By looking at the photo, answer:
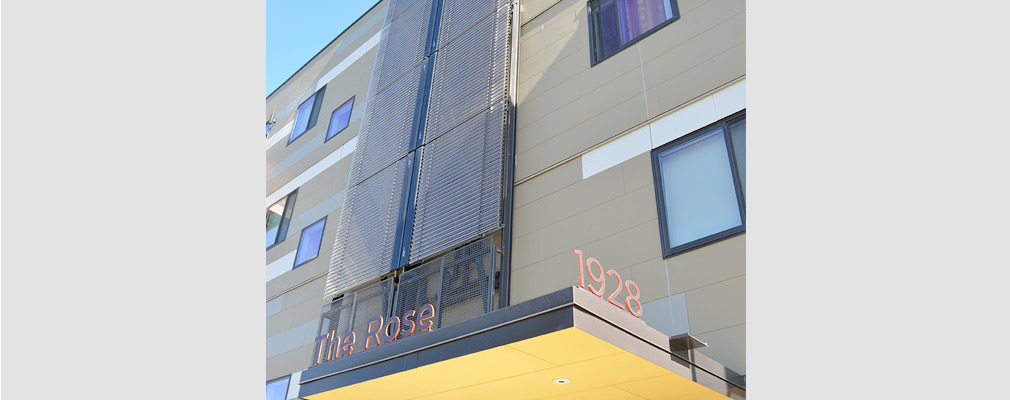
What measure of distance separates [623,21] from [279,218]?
10.9 metres

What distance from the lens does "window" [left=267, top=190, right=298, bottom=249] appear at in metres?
17.0

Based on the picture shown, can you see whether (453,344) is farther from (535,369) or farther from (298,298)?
(298,298)

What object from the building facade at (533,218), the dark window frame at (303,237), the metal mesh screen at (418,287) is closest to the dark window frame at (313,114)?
the building facade at (533,218)

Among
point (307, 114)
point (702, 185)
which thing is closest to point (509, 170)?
point (702, 185)

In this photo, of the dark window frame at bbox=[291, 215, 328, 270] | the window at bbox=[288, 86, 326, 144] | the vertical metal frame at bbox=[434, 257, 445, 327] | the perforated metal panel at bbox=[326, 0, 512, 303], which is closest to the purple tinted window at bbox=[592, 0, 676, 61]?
the perforated metal panel at bbox=[326, 0, 512, 303]

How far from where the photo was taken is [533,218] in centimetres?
995

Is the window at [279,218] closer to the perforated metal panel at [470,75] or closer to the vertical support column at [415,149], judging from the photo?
the vertical support column at [415,149]

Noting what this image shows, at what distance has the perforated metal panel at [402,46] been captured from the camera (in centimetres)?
1463

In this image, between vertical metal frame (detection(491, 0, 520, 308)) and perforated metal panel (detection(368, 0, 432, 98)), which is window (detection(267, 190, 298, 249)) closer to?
perforated metal panel (detection(368, 0, 432, 98))

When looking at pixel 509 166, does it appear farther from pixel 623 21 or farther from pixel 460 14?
pixel 460 14

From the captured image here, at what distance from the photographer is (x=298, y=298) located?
47.4ft

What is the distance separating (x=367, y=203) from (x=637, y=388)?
24.9 ft

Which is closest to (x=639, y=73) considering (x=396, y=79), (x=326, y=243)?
(x=396, y=79)

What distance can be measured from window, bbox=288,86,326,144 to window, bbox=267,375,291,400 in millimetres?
7849
